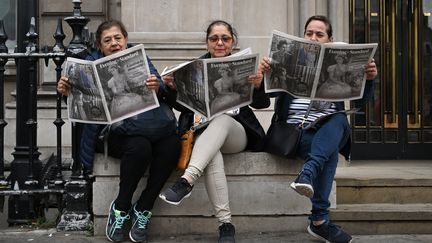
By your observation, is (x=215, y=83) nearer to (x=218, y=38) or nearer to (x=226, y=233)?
(x=218, y=38)

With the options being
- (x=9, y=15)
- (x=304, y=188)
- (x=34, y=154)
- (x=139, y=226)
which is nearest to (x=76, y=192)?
(x=34, y=154)

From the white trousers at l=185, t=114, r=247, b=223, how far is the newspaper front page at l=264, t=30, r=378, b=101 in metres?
0.49

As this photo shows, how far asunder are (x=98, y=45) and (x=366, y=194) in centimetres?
272

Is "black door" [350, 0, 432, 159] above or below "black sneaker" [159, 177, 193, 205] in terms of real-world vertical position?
above

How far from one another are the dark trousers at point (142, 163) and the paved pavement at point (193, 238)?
0.40m

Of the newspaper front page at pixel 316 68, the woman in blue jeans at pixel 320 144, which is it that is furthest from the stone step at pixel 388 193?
the newspaper front page at pixel 316 68

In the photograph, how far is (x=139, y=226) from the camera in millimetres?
5031

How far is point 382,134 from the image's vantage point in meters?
8.77

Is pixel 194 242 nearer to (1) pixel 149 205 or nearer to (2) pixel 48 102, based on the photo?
(1) pixel 149 205

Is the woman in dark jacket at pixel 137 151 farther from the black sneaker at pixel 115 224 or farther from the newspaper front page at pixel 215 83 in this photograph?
the newspaper front page at pixel 215 83

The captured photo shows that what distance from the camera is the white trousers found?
4.88 metres

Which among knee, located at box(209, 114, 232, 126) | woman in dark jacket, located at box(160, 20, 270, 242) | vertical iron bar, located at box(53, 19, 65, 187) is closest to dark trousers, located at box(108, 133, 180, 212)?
woman in dark jacket, located at box(160, 20, 270, 242)

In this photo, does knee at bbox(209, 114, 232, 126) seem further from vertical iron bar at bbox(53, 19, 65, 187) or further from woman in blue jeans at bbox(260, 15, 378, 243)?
vertical iron bar at bbox(53, 19, 65, 187)

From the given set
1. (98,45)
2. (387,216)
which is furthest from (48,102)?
(387,216)
